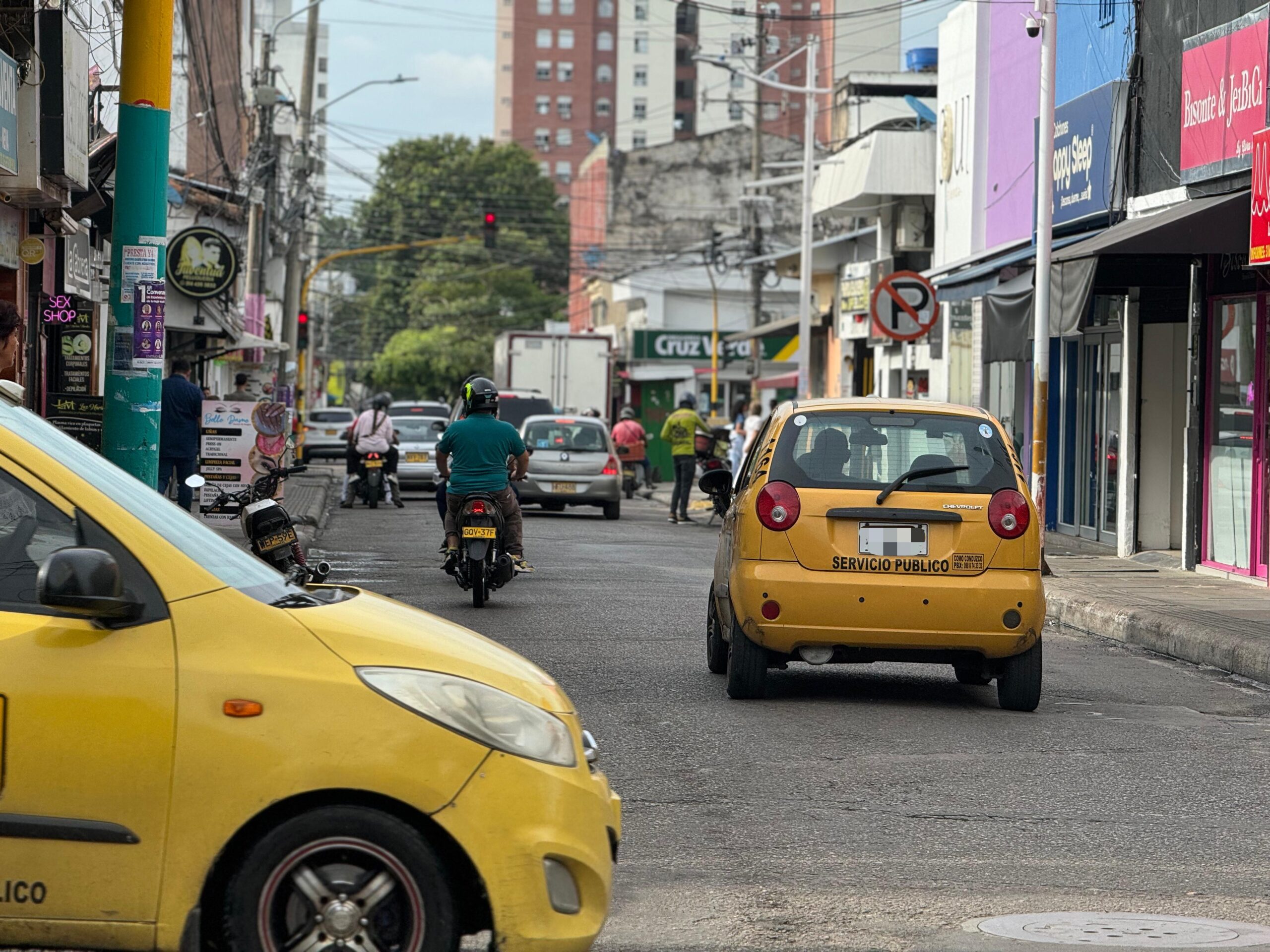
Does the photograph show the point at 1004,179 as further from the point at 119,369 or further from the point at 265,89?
the point at 119,369

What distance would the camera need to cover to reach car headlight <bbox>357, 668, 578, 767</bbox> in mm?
4281

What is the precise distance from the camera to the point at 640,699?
963 centimetres

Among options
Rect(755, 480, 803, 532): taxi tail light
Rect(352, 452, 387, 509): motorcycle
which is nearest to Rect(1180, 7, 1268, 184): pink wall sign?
Rect(755, 480, 803, 532): taxi tail light

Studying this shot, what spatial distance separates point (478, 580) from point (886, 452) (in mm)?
5228

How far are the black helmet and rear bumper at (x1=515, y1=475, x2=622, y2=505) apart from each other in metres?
12.4

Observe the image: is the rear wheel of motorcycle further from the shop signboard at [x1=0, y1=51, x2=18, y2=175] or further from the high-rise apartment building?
the high-rise apartment building

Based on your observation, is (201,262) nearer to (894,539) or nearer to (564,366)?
(564,366)

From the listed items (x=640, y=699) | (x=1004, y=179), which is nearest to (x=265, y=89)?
Result: (x=1004, y=179)

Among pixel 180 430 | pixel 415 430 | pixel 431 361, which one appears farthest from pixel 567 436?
pixel 431 361

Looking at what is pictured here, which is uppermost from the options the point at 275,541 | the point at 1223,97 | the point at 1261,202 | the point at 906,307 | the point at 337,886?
the point at 1223,97

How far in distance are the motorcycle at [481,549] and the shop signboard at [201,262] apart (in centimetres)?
1311

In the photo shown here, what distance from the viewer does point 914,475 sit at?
9398 millimetres

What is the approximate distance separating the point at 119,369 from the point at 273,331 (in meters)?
45.8

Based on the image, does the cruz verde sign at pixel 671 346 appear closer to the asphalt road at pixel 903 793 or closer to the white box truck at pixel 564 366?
the white box truck at pixel 564 366
